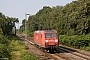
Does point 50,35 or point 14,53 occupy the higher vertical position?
point 50,35

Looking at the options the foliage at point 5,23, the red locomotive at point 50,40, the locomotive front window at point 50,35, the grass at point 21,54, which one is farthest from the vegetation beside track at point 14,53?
the foliage at point 5,23

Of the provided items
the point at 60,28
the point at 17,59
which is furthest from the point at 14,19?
the point at 17,59

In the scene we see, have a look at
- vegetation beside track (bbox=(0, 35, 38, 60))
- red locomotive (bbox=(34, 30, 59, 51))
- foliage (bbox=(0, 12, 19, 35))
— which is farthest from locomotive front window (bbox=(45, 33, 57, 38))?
foliage (bbox=(0, 12, 19, 35))

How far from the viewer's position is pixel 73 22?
61.3 m

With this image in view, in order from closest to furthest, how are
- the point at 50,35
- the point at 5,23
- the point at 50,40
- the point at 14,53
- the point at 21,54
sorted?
the point at 21,54 → the point at 14,53 → the point at 50,40 → the point at 50,35 → the point at 5,23

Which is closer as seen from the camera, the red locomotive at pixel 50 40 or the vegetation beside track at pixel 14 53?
the vegetation beside track at pixel 14 53

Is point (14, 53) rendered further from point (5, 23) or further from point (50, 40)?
point (5, 23)

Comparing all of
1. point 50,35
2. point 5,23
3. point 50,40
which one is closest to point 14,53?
point 50,40

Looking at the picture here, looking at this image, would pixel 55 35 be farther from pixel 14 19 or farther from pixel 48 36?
pixel 14 19

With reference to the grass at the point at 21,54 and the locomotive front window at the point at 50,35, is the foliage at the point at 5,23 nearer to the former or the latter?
the grass at the point at 21,54

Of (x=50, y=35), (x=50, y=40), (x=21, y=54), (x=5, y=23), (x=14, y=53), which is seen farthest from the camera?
(x=5, y=23)

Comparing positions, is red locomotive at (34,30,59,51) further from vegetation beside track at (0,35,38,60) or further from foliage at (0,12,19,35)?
foliage at (0,12,19,35)

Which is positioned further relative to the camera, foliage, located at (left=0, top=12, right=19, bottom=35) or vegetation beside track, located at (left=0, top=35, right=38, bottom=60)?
foliage, located at (left=0, top=12, right=19, bottom=35)

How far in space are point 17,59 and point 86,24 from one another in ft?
123
